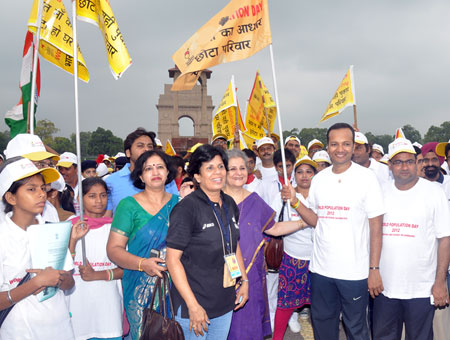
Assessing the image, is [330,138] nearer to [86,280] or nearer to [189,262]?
[189,262]

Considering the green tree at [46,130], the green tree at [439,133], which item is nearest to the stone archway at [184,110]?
the green tree at [46,130]

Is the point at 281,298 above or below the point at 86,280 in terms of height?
below

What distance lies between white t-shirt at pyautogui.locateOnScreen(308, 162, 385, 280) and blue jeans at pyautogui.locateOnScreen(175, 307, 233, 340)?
1152mm

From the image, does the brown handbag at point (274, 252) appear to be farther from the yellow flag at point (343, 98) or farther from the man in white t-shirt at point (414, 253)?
the yellow flag at point (343, 98)

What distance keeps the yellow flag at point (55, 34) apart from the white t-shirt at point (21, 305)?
2.39m

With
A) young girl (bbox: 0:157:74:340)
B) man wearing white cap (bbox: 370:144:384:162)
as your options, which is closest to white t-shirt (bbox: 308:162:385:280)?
young girl (bbox: 0:157:74:340)

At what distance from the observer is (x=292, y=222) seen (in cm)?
358

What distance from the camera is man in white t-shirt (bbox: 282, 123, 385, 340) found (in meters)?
3.19

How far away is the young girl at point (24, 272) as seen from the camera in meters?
2.21

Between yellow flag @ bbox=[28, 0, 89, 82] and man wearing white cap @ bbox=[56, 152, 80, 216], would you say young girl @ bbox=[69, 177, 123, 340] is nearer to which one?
yellow flag @ bbox=[28, 0, 89, 82]

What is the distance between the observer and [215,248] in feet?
8.11

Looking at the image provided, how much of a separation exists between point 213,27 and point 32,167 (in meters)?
2.46

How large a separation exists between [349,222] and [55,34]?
3.68 m

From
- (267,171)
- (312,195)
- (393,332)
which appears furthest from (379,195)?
(267,171)
